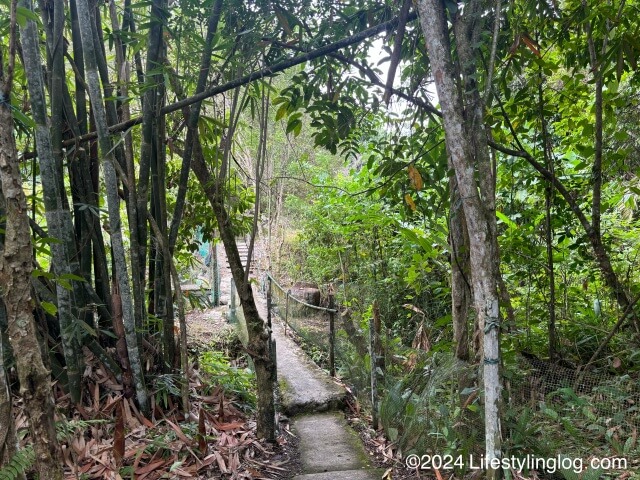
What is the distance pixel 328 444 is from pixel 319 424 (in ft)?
1.60

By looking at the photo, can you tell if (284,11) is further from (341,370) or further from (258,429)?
(341,370)

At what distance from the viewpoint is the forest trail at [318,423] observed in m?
3.62

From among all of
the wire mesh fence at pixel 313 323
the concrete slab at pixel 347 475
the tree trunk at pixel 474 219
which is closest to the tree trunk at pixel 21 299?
the tree trunk at pixel 474 219

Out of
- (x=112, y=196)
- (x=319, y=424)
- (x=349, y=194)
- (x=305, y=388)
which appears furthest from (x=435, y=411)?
(x=112, y=196)

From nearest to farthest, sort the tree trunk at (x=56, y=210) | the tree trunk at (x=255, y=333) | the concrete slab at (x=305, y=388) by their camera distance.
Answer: the tree trunk at (x=56, y=210) < the tree trunk at (x=255, y=333) < the concrete slab at (x=305, y=388)

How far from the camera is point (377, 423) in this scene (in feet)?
14.1

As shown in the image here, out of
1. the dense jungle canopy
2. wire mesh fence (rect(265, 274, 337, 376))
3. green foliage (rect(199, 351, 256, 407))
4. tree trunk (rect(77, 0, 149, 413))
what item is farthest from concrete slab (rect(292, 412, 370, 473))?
tree trunk (rect(77, 0, 149, 413))

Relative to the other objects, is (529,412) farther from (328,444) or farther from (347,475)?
(328,444)

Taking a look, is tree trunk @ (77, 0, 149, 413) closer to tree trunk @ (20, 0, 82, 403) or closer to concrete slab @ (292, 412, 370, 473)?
tree trunk @ (20, 0, 82, 403)

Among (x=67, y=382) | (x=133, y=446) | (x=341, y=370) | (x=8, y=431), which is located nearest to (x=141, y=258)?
(x=67, y=382)

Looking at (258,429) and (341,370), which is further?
(341,370)

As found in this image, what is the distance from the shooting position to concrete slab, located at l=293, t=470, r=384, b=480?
11.1ft

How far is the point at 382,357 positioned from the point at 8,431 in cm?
316

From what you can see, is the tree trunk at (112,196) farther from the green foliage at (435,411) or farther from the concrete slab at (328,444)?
the green foliage at (435,411)
